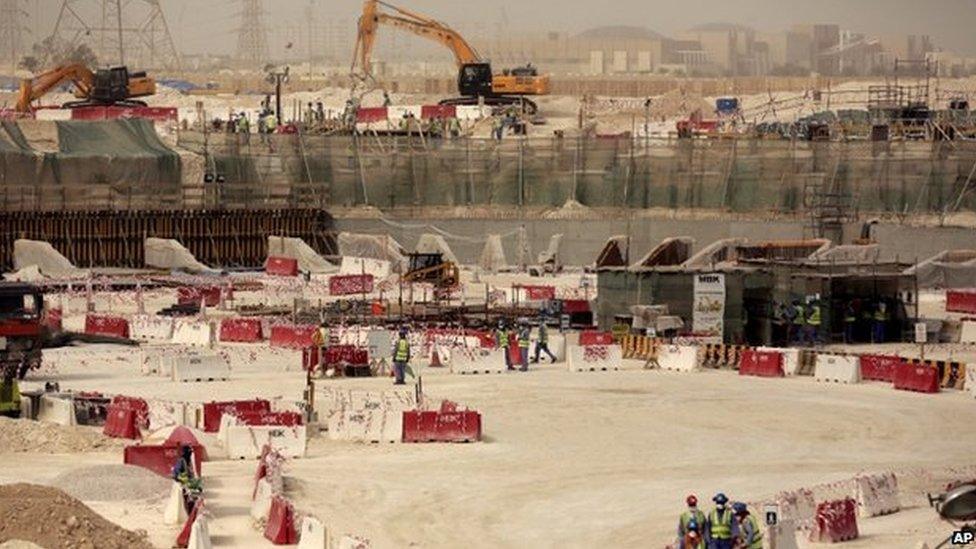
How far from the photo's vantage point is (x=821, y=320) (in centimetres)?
5753

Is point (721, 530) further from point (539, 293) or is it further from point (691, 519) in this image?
point (539, 293)

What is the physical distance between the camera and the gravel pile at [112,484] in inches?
1258

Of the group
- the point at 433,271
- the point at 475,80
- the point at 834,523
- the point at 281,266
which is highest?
the point at 475,80

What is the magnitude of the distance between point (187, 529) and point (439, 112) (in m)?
95.1

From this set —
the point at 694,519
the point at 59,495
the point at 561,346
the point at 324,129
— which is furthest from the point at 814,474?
the point at 324,129

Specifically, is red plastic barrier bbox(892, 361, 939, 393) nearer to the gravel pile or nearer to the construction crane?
the gravel pile

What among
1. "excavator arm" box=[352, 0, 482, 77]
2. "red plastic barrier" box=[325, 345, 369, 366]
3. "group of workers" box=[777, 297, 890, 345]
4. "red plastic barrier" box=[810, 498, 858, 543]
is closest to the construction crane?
"excavator arm" box=[352, 0, 482, 77]

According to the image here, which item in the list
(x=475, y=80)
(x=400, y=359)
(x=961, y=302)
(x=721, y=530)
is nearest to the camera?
(x=721, y=530)

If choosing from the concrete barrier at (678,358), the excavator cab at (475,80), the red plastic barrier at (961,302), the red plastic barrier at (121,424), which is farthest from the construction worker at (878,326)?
the excavator cab at (475,80)

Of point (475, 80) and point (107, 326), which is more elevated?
point (475, 80)

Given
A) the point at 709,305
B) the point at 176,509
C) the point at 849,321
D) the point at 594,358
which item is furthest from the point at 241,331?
the point at 176,509

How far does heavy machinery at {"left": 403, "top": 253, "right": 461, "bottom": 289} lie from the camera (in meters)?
70.7

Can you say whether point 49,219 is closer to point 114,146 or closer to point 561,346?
point 114,146

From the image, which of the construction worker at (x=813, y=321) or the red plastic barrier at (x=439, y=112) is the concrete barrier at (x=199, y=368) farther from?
the red plastic barrier at (x=439, y=112)
